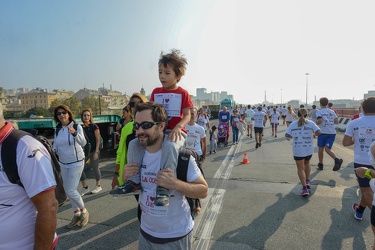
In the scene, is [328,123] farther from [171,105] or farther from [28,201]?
[28,201]

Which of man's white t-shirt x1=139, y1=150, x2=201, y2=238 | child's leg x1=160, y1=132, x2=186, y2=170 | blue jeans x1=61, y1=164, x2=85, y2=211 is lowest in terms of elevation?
blue jeans x1=61, y1=164, x2=85, y2=211

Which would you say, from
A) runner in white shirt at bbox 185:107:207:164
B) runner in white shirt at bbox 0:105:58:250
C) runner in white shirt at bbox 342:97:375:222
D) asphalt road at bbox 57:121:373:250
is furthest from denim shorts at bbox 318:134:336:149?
runner in white shirt at bbox 0:105:58:250

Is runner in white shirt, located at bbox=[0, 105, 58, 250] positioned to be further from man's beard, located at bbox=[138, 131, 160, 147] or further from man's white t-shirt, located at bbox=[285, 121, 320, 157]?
man's white t-shirt, located at bbox=[285, 121, 320, 157]

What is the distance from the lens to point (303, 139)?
5.17 meters

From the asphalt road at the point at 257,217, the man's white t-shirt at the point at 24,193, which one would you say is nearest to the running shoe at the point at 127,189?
the man's white t-shirt at the point at 24,193

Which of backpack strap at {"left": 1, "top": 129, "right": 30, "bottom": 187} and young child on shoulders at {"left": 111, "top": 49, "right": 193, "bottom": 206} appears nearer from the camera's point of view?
backpack strap at {"left": 1, "top": 129, "right": 30, "bottom": 187}

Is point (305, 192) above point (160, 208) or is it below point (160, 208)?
below

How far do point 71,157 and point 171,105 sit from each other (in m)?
2.54

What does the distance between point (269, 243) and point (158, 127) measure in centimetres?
270

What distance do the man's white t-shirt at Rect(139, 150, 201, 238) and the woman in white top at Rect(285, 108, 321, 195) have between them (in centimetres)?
404

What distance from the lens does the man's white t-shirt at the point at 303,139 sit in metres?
5.10

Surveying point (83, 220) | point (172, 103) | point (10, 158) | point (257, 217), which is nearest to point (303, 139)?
point (257, 217)

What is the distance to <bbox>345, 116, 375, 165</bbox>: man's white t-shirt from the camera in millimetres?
3832

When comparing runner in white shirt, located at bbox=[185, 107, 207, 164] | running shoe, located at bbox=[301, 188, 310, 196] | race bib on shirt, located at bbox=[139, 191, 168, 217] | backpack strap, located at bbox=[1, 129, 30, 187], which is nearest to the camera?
backpack strap, located at bbox=[1, 129, 30, 187]
